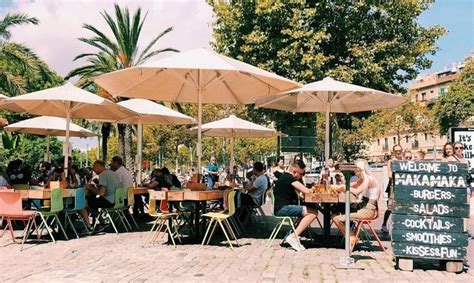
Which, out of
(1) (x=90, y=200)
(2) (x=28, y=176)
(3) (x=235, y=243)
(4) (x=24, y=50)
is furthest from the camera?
(4) (x=24, y=50)

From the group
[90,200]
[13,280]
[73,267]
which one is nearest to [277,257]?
[73,267]

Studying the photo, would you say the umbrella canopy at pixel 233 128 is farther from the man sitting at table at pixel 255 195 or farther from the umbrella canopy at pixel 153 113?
the man sitting at table at pixel 255 195

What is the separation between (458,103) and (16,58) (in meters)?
48.0

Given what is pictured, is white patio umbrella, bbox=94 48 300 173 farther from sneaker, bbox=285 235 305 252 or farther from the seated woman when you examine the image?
sneaker, bbox=285 235 305 252

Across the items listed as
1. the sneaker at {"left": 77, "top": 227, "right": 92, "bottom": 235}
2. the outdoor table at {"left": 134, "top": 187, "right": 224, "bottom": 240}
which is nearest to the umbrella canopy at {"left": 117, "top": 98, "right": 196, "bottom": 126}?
the sneaker at {"left": 77, "top": 227, "right": 92, "bottom": 235}

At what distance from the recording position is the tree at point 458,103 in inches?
2275

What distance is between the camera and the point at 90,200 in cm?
1071

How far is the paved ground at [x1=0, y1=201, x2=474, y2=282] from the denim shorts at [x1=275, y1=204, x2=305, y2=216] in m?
0.58

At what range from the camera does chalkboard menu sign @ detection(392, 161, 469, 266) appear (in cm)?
714

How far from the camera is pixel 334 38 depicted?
827 inches

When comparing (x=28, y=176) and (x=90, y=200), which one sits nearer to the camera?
(x=90, y=200)

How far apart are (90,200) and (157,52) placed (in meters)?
18.2

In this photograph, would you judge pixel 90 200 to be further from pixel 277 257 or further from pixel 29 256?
pixel 277 257

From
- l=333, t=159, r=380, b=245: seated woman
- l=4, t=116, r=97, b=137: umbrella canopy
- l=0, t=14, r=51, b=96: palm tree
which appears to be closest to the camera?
l=333, t=159, r=380, b=245: seated woman
